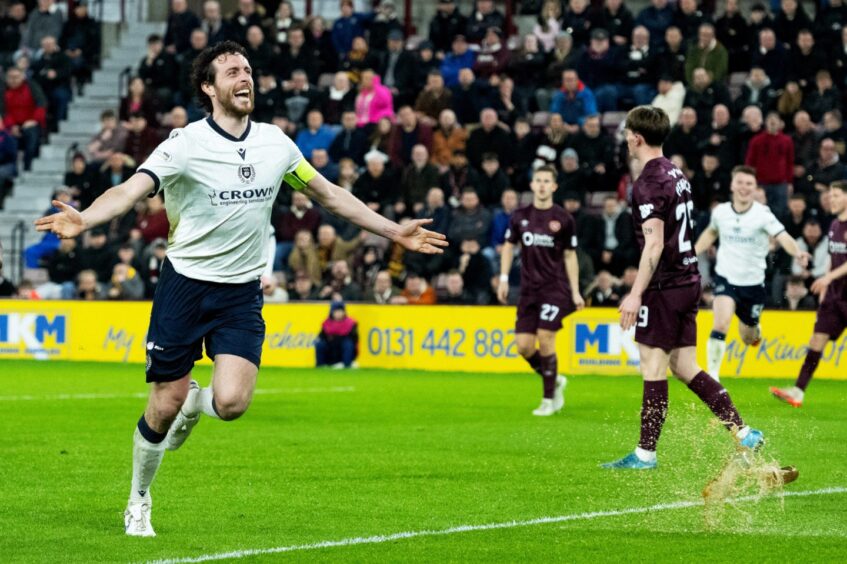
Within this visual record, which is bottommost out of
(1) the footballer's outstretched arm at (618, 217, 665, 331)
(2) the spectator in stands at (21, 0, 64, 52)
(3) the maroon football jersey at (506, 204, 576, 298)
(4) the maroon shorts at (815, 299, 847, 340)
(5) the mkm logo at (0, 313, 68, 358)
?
(5) the mkm logo at (0, 313, 68, 358)

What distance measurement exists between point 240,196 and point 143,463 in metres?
1.44

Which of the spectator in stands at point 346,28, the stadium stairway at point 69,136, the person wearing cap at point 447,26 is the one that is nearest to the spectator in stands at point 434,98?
the person wearing cap at point 447,26

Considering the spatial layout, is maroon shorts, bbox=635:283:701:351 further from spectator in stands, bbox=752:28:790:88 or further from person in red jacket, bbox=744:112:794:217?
spectator in stands, bbox=752:28:790:88

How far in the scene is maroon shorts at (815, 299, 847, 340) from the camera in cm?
1623

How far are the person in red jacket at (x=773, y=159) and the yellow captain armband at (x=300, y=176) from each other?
50.5ft

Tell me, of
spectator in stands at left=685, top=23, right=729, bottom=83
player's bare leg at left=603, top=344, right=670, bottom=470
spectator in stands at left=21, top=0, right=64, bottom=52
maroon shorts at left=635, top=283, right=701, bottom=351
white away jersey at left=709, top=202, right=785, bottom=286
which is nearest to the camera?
maroon shorts at left=635, top=283, right=701, bottom=351

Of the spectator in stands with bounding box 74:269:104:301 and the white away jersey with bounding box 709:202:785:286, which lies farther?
the spectator in stands with bounding box 74:269:104:301

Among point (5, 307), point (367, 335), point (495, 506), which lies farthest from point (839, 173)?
point (495, 506)

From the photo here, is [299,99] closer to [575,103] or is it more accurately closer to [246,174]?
[575,103]

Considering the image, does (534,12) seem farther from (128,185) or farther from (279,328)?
(128,185)

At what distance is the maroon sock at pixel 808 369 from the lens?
52.8 feet

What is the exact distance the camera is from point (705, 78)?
79.1 ft

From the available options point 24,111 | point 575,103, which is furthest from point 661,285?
point 24,111

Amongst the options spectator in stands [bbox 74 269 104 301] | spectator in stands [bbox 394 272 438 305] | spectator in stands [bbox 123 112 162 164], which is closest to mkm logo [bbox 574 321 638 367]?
spectator in stands [bbox 394 272 438 305]
